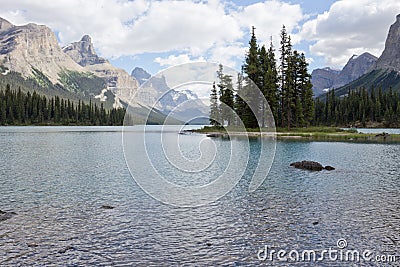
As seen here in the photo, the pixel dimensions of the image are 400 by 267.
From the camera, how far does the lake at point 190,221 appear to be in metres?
14.3

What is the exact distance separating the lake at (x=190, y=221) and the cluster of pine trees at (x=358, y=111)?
162 meters

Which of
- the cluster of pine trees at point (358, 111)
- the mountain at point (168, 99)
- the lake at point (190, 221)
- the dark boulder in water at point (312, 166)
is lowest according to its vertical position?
the lake at point (190, 221)

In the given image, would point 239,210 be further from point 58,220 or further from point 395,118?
point 395,118

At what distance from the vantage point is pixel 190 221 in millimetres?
18891

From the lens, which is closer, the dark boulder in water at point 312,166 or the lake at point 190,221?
the lake at point 190,221

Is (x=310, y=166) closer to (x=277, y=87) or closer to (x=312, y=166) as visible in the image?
(x=312, y=166)

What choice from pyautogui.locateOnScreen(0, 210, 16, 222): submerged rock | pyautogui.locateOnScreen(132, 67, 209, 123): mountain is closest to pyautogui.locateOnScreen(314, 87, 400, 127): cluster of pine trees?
pyautogui.locateOnScreen(132, 67, 209, 123): mountain

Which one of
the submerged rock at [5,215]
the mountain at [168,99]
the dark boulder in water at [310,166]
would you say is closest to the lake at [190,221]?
the submerged rock at [5,215]

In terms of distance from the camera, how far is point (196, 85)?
22188mm

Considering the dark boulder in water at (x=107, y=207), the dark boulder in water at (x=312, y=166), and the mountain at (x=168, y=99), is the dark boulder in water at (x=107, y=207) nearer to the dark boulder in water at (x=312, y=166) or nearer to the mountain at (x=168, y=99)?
the mountain at (x=168, y=99)

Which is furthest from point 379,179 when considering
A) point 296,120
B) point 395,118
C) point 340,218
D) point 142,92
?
point 395,118

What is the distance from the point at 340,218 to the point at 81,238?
13636mm

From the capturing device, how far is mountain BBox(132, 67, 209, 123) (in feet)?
67.8

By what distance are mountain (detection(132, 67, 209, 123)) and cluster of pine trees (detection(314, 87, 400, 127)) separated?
169 m
